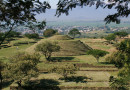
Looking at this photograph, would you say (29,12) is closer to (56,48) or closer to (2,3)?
(2,3)

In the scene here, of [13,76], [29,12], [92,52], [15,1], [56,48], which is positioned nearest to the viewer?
[15,1]

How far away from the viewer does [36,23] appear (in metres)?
10.2

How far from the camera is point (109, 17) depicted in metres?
10.1

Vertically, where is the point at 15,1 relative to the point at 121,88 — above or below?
above

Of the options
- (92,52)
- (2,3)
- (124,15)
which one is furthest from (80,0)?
(92,52)

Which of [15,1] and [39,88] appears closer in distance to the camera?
[15,1]

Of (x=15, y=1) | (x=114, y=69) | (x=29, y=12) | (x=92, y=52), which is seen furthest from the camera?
(x=92, y=52)

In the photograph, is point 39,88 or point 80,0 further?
point 39,88

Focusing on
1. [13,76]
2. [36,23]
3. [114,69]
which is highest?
[36,23]

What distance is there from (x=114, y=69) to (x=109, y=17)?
21849 mm

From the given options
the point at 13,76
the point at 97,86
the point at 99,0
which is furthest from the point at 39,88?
the point at 99,0

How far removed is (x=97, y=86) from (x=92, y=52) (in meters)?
15.6

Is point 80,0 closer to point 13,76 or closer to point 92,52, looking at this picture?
point 13,76

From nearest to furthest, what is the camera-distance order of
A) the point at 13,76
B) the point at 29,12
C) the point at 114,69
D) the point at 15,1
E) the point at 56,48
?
the point at 15,1, the point at 29,12, the point at 13,76, the point at 114,69, the point at 56,48
